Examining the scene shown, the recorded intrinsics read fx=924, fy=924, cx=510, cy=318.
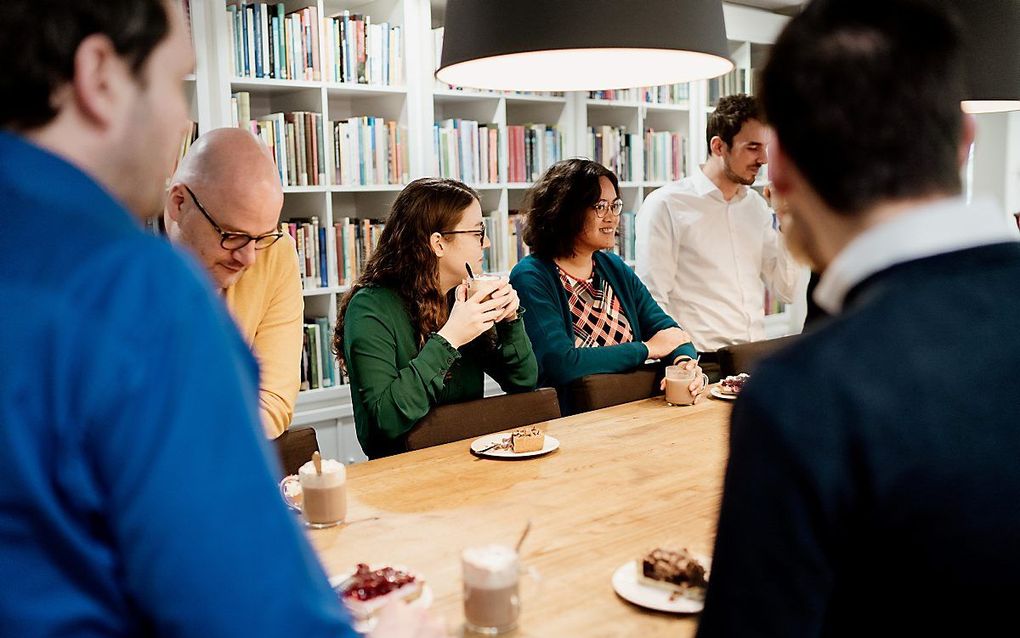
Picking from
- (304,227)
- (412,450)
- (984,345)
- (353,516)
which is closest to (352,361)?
(412,450)

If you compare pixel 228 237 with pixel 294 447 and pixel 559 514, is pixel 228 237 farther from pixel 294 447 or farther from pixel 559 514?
pixel 559 514

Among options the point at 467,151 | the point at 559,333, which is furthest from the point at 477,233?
the point at 467,151

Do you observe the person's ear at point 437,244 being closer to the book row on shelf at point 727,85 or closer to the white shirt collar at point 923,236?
the white shirt collar at point 923,236

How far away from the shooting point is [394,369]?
2.41m

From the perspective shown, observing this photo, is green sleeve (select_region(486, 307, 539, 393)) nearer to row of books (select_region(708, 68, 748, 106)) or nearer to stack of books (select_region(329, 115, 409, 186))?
stack of books (select_region(329, 115, 409, 186))

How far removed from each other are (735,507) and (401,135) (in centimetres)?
351

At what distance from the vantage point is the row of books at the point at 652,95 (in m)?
4.94

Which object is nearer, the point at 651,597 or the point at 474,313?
the point at 651,597

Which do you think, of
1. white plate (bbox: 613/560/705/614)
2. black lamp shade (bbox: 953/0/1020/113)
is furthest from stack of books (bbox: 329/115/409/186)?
white plate (bbox: 613/560/705/614)

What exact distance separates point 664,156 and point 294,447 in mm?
3633

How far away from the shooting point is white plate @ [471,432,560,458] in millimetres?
2078

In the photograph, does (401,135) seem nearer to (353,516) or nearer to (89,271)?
(353,516)

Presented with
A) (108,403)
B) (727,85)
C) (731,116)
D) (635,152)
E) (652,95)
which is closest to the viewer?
(108,403)

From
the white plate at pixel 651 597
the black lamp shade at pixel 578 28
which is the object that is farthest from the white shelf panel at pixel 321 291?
the white plate at pixel 651 597
